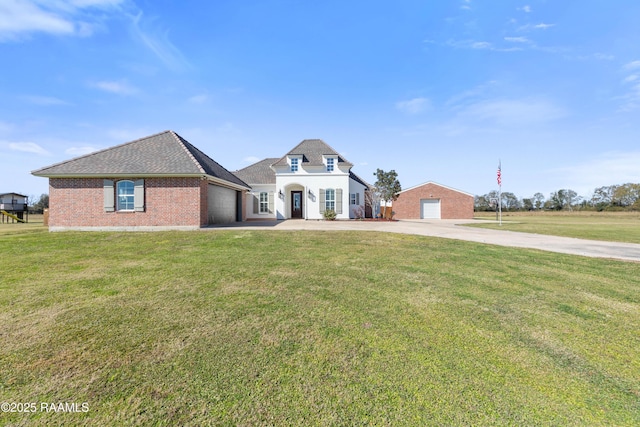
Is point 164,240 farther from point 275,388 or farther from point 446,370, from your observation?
point 446,370

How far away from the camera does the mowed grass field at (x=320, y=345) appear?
2.09 metres

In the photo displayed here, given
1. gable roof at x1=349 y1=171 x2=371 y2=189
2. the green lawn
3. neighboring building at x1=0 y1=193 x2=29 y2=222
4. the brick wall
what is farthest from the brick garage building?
neighboring building at x1=0 y1=193 x2=29 y2=222

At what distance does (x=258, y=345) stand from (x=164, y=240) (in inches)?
330

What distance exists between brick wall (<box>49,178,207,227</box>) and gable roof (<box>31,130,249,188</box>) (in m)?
0.47

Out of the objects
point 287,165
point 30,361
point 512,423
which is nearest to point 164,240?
point 30,361

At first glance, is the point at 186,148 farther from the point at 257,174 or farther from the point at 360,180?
the point at 360,180

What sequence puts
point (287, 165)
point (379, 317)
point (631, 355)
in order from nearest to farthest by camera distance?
point (631, 355) → point (379, 317) → point (287, 165)

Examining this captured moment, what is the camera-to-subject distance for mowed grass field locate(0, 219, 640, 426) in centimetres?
209

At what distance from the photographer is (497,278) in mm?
5617

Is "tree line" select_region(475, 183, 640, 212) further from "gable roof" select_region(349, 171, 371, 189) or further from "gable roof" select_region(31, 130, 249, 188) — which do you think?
"gable roof" select_region(31, 130, 249, 188)

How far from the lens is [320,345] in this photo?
9.71 feet

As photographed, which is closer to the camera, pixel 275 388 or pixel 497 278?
pixel 275 388

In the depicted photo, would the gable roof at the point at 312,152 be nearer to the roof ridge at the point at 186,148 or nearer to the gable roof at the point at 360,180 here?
the gable roof at the point at 360,180

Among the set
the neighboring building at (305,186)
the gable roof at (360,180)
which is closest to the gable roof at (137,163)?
the neighboring building at (305,186)
